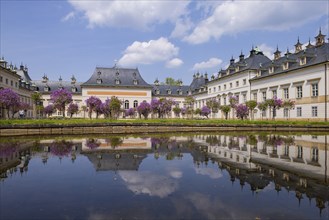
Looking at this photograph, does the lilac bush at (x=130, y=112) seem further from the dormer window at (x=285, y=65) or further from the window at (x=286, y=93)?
the dormer window at (x=285, y=65)

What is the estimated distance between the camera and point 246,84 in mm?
51281

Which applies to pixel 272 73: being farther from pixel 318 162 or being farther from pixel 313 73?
pixel 318 162

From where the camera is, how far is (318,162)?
10984mm

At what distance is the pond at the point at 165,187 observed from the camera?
5.65m

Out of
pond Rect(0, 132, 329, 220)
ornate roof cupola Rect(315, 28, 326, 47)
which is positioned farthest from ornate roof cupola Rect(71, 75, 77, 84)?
pond Rect(0, 132, 329, 220)

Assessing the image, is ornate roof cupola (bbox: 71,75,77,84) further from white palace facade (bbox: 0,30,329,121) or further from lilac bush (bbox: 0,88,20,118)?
lilac bush (bbox: 0,88,20,118)

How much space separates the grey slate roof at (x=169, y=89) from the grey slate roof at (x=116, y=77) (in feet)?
21.9

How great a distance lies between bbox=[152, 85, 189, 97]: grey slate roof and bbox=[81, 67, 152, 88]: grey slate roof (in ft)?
21.9

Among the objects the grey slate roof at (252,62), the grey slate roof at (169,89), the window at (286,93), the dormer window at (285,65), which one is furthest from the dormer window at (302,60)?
the grey slate roof at (169,89)

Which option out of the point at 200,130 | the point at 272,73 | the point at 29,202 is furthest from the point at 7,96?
the point at 272,73

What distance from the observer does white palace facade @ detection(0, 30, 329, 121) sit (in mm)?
36500

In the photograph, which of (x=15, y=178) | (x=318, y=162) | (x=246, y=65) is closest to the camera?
(x=15, y=178)

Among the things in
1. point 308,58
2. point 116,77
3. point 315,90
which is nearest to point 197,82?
point 116,77

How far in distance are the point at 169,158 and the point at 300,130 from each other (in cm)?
2430
